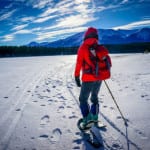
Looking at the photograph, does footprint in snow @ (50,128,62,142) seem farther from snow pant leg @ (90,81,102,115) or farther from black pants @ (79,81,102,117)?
snow pant leg @ (90,81,102,115)

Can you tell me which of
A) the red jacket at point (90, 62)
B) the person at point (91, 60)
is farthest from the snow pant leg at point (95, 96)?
the red jacket at point (90, 62)

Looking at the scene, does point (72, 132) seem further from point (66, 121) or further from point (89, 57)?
point (89, 57)

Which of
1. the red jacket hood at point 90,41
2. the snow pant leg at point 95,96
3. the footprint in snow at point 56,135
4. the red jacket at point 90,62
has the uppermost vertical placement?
the red jacket hood at point 90,41

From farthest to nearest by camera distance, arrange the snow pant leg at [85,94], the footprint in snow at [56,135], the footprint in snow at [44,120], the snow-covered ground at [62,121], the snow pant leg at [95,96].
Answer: the footprint in snow at [44,120] → the snow pant leg at [95,96] → the snow pant leg at [85,94] → the footprint in snow at [56,135] → the snow-covered ground at [62,121]

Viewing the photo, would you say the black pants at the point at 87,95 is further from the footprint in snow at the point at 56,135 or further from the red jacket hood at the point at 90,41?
the red jacket hood at the point at 90,41

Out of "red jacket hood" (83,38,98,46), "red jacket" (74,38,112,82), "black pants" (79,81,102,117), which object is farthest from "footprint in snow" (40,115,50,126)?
"red jacket hood" (83,38,98,46)

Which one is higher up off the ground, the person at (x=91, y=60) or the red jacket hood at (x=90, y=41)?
the red jacket hood at (x=90, y=41)

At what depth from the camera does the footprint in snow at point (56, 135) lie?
364 cm

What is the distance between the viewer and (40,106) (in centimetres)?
564

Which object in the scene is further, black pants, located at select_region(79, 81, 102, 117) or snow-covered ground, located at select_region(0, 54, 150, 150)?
black pants, located at select_region(79, 81, 102, 117)

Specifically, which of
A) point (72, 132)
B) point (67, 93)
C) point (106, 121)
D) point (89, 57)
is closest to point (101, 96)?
point (67, 93)

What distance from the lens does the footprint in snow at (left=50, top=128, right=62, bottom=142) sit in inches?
143

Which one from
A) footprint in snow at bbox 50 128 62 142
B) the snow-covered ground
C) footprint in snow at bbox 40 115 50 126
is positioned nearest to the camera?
the snow-covered ground

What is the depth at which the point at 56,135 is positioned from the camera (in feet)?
12.5
